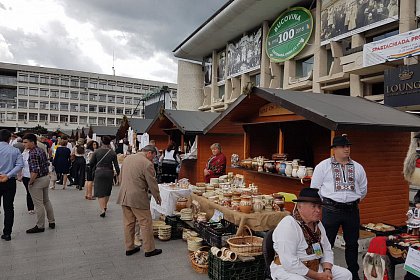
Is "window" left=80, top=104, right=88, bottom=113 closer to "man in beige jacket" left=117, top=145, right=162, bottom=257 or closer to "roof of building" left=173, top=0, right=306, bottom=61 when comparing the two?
"roof of building" left=173, top=0, right=306, bottom=61

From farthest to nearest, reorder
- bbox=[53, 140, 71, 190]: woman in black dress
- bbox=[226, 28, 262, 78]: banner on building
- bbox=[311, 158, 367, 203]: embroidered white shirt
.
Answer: bbox=[226, 28, 262, 78]: banner on building
bbox=[53, 140, 71, 190]: woman in black dress
bbox=[311, 158, 367, 203]: embroidered white shirt

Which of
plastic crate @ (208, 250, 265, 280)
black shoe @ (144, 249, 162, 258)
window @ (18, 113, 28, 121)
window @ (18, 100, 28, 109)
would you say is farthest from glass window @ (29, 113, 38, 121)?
plastic crate @ (208, 250, 265, 280)

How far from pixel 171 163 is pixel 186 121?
4.69ft

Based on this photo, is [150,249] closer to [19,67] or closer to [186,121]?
[186,121]

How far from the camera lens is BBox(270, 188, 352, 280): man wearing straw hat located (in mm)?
2449

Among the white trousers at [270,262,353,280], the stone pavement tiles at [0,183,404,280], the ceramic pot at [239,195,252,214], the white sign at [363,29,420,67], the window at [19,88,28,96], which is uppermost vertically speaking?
the window at [19,88,28,96]

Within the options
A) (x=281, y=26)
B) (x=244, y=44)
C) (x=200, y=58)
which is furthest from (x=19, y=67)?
(x=281, y=26)

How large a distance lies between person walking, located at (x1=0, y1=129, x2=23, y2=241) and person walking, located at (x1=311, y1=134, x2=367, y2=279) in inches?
191

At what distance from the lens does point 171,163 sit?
9.34 metres

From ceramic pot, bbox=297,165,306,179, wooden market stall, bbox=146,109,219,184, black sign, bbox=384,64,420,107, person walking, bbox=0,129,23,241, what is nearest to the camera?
person walking, bbox=0,129,23,241

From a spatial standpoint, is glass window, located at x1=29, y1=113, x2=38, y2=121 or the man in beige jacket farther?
glass window, located at x1=29, y1=113, x2=38, y2=121

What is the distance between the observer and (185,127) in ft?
29.9

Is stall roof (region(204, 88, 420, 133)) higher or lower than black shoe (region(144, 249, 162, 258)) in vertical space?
higher

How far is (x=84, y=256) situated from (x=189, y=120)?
5.87 meters
